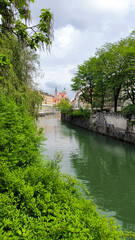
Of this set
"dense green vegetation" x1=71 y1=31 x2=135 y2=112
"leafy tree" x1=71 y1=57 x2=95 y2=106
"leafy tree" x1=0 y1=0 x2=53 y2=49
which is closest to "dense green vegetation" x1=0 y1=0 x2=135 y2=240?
"leafy tree" x1=0 y1=0 x2=53 y2=49

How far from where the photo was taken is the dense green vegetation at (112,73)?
25.8m

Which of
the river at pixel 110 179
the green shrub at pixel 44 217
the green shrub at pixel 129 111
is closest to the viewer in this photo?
the green shrub at pixel 44 217

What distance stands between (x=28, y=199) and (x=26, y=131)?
396 centimetres

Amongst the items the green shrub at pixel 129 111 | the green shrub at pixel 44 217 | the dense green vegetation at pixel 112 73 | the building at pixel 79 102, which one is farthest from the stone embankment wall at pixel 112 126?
the green shrub at pixel 44 217

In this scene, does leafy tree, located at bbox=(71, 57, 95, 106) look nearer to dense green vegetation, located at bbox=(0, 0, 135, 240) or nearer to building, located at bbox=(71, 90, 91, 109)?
building, located at bbox=(71, 90, 91, 109)

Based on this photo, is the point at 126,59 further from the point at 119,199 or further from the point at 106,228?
the point at 106,228

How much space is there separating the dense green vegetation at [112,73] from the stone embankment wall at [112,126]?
279cm

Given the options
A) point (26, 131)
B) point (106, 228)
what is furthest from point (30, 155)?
point (106, 228)

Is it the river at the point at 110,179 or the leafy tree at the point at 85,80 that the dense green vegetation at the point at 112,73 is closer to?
the leafy tree at the point at 85,80

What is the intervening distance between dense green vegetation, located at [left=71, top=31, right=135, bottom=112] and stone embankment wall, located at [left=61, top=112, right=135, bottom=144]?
279 centimetres

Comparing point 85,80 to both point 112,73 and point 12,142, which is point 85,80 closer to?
point 112,73

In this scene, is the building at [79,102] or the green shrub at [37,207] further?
the building at [79,102]

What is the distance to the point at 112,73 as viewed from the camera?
1149 inches

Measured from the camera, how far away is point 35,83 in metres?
15.2
